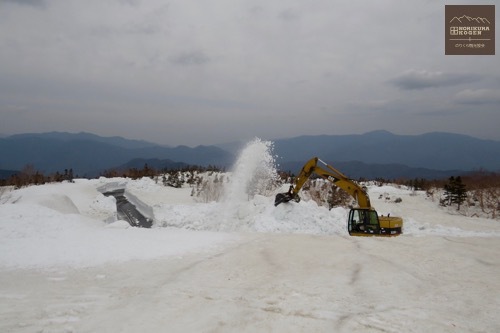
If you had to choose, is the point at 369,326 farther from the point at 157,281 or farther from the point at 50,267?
the point at 50,267

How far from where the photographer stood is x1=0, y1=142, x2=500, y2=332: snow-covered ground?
5457mm

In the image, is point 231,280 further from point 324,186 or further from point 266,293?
point 324,186

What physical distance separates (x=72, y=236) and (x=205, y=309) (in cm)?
715

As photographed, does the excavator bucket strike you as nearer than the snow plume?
Yes

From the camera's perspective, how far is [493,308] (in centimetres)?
632

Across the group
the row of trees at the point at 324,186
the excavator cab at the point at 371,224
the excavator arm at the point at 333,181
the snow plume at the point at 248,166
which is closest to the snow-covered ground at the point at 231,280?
the excavator cab at the point at 371,224

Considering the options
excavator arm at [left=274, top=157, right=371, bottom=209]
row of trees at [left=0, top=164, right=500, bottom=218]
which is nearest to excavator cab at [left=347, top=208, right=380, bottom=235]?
excavator arm at [left=274, top=157, right=371, bottom=209]

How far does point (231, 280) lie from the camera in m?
7.79

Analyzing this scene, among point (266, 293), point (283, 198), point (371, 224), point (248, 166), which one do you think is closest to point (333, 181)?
point (283, 198)

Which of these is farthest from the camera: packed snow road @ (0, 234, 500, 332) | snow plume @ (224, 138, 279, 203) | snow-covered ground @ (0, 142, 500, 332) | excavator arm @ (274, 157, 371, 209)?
snow plume @ (224, 138, 279, 203)

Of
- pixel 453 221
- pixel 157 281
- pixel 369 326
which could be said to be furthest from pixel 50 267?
pixel 453 221

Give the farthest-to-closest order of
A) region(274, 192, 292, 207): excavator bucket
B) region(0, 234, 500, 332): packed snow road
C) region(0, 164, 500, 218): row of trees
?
region(0, 164, 500, 218): row of trees, region(274, 192, 292, 207): excavator bucket, region(0, 234, 500, 332): packed snow road

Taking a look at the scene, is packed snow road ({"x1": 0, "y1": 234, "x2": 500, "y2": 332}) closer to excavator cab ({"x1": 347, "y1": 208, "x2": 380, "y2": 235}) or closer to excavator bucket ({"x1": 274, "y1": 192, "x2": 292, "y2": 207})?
excavator cab ({"x1": 347, "y1": 208, "x2": 380, "y2": 235})

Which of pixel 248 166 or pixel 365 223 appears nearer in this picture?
pixel 365 223
